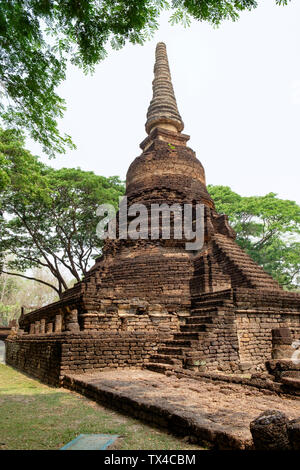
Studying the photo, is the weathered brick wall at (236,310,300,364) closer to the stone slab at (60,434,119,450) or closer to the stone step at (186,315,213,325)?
the stone step at (186,315,213,325)

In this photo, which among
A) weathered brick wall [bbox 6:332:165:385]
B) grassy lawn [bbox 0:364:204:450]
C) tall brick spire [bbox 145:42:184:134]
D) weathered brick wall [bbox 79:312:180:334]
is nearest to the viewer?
grassy lawn [bbox 0:364:204:450]

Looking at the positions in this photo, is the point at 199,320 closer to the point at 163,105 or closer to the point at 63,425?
the point at 63,425

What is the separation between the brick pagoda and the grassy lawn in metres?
1.72

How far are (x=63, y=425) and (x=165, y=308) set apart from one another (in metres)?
6.21

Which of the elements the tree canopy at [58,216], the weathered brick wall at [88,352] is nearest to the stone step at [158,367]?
the weathered brick wall at [88,352]

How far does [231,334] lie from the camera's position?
8117 mm

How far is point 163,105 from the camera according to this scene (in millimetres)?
18578

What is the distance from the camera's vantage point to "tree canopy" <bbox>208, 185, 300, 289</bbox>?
2252 centimetres

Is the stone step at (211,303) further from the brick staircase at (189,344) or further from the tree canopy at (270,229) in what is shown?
the tree canopy at (270,229)

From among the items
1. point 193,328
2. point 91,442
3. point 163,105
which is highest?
point 163,105

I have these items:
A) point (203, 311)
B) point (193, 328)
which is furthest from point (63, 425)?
point (203, 311)

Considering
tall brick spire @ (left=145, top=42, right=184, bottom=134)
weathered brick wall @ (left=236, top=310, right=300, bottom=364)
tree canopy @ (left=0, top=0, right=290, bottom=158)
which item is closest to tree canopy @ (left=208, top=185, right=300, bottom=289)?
tall brick spire @ (left=145, top=42, right=184, bottom=134)

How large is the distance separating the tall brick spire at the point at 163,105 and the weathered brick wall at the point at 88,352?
13182 millimetres

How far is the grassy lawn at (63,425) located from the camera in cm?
324
